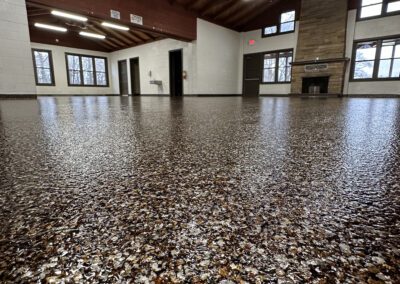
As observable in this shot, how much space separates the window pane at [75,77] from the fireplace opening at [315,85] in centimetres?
1222

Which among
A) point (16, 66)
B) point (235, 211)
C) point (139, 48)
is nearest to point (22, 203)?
point (235, 211)

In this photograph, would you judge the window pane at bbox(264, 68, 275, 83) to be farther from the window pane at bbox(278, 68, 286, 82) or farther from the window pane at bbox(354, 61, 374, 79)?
the window pane at bbox(354, 61, 374, 79)

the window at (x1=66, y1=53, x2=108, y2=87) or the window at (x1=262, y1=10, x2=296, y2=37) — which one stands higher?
the window at (x1=262, y1=10, x2=296, y2=37)

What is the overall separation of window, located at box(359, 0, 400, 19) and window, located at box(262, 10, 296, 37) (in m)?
2.51

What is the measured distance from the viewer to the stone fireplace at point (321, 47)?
9172 millimetres

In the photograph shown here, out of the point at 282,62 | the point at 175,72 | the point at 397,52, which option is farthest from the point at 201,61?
the point at 397,52

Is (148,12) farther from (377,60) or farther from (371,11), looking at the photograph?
(377,60)

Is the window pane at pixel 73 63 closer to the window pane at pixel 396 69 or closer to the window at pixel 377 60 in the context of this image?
the window at pixel 377 60

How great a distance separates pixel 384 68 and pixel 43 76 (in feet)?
51.5

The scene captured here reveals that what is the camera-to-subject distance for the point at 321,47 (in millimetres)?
9625

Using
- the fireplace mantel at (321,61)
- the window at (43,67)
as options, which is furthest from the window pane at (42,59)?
the fireplace mantel at (321,61)

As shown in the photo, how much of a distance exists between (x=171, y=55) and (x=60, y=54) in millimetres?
6365

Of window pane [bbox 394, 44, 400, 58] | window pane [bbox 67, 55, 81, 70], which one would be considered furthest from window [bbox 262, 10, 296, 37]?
window pane [bbox 67, 55, 81, 70]

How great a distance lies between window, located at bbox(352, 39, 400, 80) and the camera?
8.44 m
